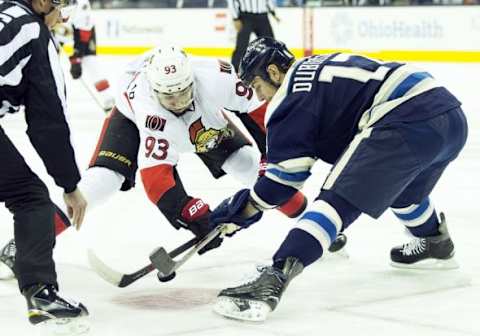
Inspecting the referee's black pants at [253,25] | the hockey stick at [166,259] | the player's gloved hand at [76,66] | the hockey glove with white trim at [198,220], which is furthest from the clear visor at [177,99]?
the referee's black pants at [253,25]

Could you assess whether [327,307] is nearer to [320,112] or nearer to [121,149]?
[320,112]

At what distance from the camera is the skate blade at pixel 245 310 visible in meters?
2.52

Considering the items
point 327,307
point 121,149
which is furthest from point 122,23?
point 327,307

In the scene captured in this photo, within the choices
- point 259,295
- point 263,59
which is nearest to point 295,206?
point 263,59

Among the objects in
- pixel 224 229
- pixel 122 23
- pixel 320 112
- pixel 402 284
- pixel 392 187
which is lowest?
pixel 122 23

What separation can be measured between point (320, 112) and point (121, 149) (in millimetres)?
863

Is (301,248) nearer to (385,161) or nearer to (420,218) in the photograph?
(385,161)

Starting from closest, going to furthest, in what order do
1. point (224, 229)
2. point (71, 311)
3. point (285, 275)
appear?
point (71, 311), point (285, 275), point (224, 229)

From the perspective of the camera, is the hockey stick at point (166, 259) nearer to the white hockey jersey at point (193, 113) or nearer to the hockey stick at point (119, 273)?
the hockey stick at point (119, 273)

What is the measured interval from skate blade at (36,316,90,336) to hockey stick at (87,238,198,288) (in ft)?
1.56

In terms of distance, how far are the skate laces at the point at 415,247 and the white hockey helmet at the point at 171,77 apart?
2.46 ft

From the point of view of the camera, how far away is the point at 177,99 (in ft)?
9.96

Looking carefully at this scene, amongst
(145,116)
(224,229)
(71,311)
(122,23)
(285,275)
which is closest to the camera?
(71,311)

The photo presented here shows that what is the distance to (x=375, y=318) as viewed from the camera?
2.56m
